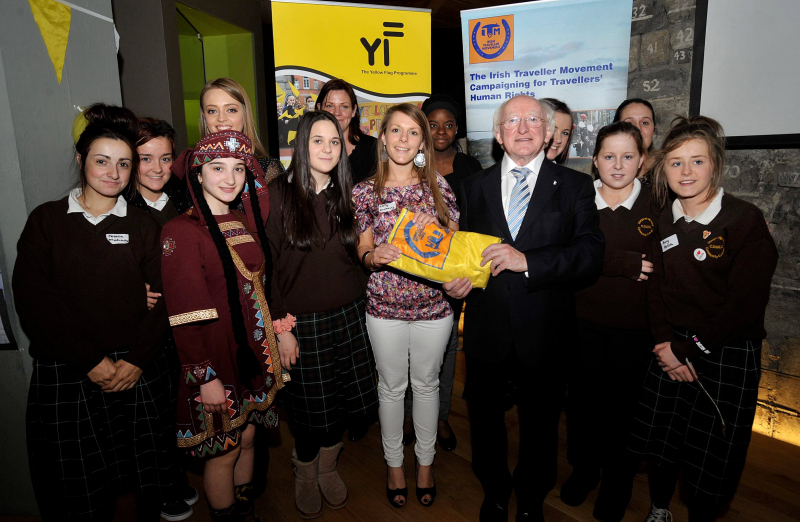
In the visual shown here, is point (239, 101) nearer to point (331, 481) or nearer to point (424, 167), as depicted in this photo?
point (424, 167)

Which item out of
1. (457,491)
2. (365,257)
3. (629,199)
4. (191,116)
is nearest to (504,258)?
(365,257)

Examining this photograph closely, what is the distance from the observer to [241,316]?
1.79 meters

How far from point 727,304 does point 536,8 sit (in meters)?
2.87

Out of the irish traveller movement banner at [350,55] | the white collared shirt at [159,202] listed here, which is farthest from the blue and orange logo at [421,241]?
the irish traveller movement banner at [350,55]

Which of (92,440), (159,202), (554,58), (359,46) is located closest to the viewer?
(92,440)

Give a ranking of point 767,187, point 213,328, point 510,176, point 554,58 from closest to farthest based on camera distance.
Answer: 1. point 213,328
2. point 510,176
3. point 767,187
4. point 554,58

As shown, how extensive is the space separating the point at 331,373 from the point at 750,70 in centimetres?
333

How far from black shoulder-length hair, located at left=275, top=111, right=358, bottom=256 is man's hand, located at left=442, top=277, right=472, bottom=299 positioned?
1.82 feet

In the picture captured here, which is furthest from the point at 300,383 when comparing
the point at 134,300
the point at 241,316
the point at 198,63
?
the point at 198,63

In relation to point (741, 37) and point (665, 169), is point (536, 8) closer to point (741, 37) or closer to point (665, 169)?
point (741, 37)

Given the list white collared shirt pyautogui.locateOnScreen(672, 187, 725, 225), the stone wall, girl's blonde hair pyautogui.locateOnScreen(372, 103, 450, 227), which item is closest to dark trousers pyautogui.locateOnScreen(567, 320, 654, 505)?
white collared shirt pyautogui.locateOnScreen(672, 187, 725, 225)

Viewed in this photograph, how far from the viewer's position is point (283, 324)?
2.05m

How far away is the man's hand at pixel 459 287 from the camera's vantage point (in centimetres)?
187

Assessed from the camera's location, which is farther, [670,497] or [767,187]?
[767,187]
